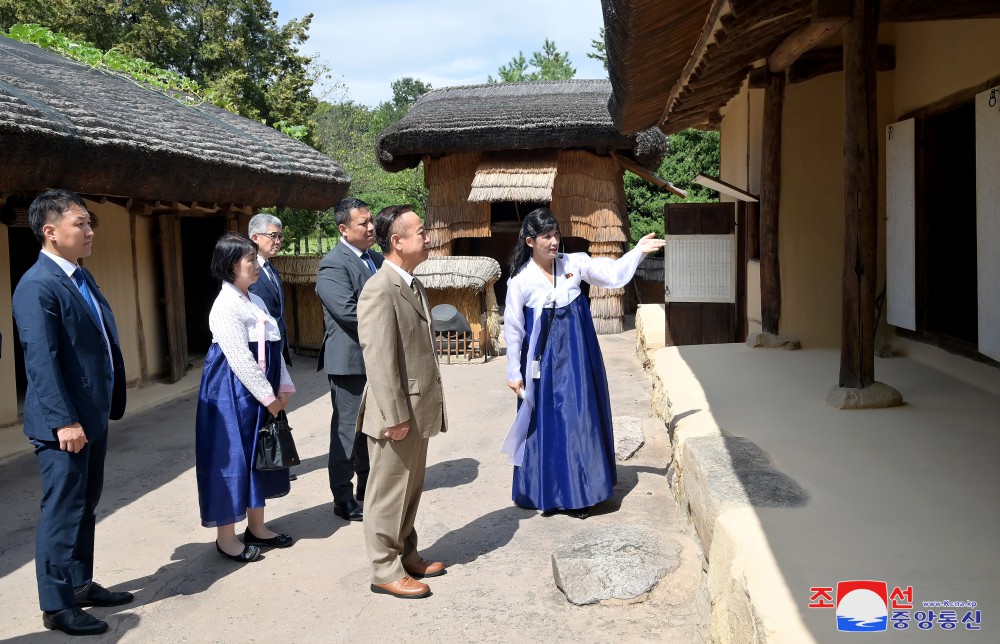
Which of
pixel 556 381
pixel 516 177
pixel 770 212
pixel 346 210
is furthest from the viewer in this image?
pixel 516 177

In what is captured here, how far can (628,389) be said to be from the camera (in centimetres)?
876

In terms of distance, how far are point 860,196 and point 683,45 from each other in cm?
149

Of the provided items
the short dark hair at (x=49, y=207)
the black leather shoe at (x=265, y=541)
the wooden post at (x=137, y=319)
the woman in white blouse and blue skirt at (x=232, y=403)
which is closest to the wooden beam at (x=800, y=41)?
the woman in white blouse and blue skirt at (x=232, y=403)

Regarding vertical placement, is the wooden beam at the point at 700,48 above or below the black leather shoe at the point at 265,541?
above

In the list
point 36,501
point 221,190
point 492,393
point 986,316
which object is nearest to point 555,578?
point 986,316

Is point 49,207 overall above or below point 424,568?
above

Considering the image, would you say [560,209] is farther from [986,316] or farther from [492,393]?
[986,316]

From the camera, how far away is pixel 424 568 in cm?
392

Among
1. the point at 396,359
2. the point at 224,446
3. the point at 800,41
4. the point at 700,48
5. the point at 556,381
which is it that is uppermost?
the point at 800,41

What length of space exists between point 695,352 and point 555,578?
3457 mm

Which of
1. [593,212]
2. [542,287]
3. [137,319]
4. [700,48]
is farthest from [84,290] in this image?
[593,212]

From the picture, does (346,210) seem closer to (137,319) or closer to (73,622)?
(73,622)

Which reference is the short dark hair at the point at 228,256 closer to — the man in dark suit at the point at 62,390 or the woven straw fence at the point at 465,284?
the man in dark suit at the point at 62,390

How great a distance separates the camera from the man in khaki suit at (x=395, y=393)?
3543 millimetres
